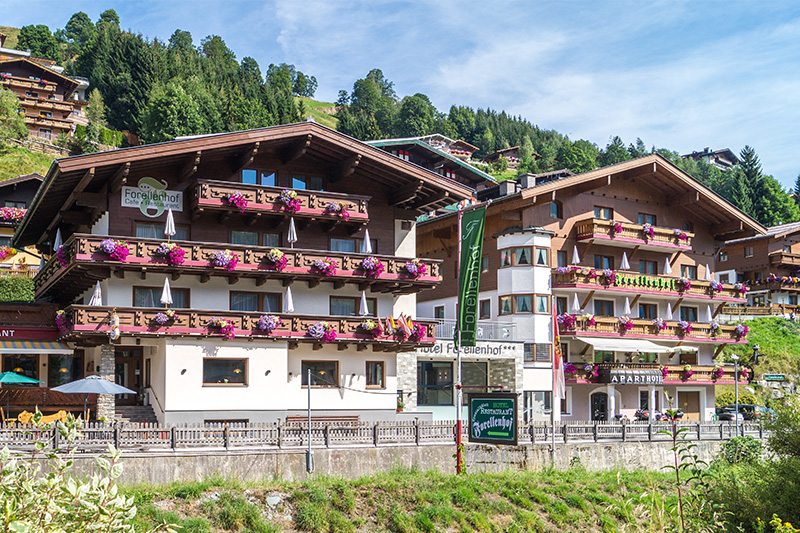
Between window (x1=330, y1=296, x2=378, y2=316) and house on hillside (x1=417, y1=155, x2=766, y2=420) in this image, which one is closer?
window (x1=330, y1=296, x2=378, y2=316)

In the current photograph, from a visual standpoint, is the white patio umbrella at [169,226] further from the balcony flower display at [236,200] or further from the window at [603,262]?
the window at [603,262]

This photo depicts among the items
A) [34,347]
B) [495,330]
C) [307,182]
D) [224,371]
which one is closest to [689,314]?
[495,330]

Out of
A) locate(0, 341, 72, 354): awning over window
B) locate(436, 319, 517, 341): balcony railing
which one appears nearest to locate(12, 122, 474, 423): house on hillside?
locate(0, 341, 72, 354): awning over window

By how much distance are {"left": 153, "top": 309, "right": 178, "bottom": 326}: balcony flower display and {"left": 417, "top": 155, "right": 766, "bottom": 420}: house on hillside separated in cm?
1848

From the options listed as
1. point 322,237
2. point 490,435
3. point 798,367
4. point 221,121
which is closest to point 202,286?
point 322,237

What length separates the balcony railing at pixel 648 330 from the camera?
50.1 metres

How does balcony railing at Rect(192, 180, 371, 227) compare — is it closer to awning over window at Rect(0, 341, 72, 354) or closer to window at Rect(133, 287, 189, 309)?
window at Rect(133, 287, 189, 309)

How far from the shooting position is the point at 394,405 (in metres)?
40.5

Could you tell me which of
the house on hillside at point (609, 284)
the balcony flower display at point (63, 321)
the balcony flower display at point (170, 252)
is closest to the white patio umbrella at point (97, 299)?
the balcony flower display at point (63, 321)

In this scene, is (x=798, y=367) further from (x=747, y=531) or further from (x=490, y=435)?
(x=747, y=531)

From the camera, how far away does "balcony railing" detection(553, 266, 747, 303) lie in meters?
50.3

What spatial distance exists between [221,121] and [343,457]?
84.2 m

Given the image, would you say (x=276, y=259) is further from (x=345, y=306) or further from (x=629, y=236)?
(x=629, y=236)

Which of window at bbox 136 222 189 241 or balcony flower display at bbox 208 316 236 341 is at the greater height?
window at bbox 136 222 189 241
